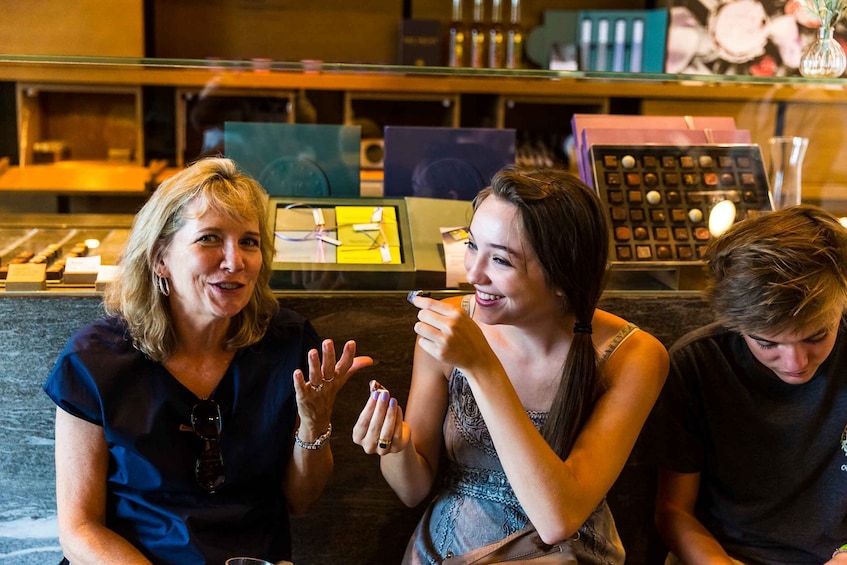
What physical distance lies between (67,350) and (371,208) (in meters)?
0.70

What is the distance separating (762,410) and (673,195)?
1.68 ft

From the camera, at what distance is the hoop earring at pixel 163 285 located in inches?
56.1

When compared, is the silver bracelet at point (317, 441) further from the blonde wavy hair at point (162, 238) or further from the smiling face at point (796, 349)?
the smiling face at point (796, 349)

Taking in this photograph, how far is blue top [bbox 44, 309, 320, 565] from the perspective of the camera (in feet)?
4.51

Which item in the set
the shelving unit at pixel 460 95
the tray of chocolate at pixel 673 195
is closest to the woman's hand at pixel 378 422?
the tray of chocolate at pixel 673 195

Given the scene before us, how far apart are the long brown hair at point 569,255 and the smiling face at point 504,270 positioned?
13mm

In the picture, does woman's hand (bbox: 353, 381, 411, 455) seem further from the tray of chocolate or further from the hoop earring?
the tray of chocolate

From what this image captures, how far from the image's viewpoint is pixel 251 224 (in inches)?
56.9

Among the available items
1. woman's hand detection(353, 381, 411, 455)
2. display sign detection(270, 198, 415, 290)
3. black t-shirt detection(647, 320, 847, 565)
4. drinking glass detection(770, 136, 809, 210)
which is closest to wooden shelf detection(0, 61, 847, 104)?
drinking glass detection(770, 136, 809, 210)

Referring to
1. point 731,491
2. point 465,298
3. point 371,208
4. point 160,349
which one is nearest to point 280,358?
point 160,349

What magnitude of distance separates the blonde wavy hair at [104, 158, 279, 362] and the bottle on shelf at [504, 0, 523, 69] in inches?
116

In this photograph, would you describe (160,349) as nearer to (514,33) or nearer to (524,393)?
(524,393)

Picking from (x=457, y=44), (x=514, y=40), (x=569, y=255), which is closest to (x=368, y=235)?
(x=569, y=255)

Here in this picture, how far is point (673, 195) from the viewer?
1822mm
